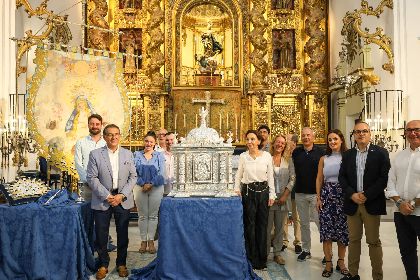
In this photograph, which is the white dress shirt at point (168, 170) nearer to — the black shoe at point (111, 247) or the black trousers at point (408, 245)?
the black shoe at point (111, 247)

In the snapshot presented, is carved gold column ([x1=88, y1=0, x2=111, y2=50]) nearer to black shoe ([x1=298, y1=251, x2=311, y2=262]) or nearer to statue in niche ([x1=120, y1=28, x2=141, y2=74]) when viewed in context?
statue in niche ([x1=120, y1=28, x2=141, y2=74])

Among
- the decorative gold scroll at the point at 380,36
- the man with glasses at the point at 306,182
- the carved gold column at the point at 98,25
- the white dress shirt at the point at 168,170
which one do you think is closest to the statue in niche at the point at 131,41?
the carved gold column at the point at 98,25

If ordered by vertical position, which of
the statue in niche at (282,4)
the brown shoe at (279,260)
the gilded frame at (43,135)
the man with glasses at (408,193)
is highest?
the statue in niche at (282,4)

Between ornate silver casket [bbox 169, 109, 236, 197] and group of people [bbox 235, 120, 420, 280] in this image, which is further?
ornate silver casket [bbox 169, 109, 236, 197]

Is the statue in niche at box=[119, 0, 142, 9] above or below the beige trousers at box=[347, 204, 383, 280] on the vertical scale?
above

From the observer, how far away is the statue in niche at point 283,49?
15070 mm

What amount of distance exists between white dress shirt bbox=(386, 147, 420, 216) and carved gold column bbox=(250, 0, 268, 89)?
9789mm

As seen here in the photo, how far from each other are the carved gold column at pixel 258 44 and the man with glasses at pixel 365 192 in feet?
30.8

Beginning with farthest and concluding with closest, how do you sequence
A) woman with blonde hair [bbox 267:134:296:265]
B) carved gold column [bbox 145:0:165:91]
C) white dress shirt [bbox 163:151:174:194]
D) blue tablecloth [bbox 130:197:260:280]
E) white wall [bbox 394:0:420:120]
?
carved gold column [bbox 145:0:165:91] → white wall [bbox 394:0:420:120] → white dress shirt [bbox 163:151:174:194] → woman with blonde hair [bbox 267:134:296:265] → blue tablecloth [bbox 130:197:260:280]

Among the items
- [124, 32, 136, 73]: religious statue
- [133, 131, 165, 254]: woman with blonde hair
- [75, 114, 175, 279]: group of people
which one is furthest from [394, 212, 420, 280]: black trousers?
[124, 32, 136, 73]: religious statue

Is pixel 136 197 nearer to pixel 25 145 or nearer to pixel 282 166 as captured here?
pixel 282 166

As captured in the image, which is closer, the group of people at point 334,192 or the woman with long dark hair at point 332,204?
the group of people at point 334,192

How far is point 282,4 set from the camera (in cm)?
1517

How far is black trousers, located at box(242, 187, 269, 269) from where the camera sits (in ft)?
20.1
